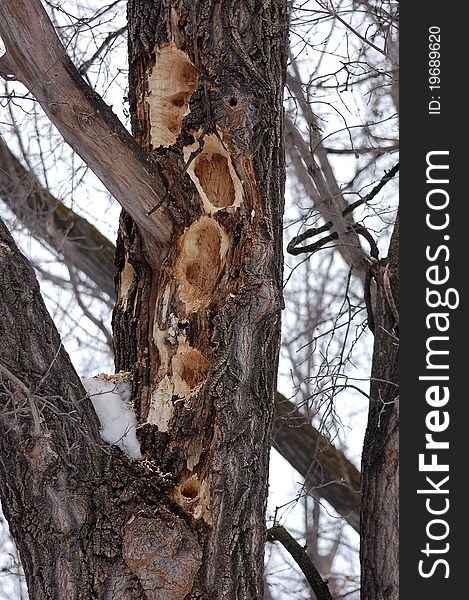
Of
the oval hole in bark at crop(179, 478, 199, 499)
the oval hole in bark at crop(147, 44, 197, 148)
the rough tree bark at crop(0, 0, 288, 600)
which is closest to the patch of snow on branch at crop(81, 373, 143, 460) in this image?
the rough tree bark at crop(0, 0, 288, 600)

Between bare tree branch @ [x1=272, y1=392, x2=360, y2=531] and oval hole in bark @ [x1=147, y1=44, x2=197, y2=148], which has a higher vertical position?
oval hole in bark @ [x1=147, y1=44, x2=197, y2=148]

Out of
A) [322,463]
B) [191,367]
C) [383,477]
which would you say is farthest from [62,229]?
[383,477]

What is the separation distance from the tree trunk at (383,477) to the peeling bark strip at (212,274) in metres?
0.53

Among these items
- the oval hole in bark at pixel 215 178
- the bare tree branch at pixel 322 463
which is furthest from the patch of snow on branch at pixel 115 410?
the bare tree branch at pixel 322 463

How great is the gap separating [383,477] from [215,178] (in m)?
1.17

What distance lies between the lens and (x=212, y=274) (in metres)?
2.71

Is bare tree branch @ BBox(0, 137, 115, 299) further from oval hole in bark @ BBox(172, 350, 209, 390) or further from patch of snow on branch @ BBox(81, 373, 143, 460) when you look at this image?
oval hole in bark @ BBox(172, 350, 209, 390)

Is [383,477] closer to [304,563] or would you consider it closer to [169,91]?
[304,563]

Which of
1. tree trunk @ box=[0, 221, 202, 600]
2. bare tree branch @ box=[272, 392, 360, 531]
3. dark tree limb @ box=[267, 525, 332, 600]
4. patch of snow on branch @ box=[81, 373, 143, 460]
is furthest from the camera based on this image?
bare tree branch @ box=[272, 392, 360, 531]

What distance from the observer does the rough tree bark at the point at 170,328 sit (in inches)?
93.2

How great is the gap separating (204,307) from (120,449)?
507mm

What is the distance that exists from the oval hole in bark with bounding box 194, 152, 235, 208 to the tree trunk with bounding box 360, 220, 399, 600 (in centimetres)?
76

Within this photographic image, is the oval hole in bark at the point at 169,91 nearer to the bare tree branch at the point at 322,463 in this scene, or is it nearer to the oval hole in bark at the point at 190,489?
the oval hole in bark at the point at 190,489

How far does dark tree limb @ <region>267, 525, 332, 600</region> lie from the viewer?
3162 mm
